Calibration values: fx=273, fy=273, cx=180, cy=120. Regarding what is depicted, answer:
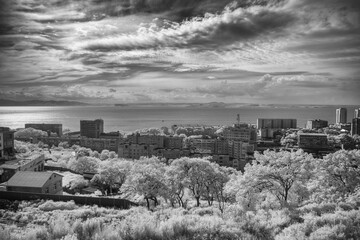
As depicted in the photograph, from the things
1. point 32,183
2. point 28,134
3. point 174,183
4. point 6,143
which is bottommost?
point 28,134

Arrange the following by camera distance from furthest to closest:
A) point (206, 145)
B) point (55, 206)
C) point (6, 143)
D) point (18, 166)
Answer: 1. point (206, 145)
2. point (6, 143)
3. point (18, 166)
4. point (55, 206)

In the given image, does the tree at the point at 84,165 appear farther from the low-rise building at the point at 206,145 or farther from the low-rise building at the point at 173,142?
the low-rise building at the point at 173,142

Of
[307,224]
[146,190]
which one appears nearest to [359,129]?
[146,190]

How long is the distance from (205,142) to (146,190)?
2394 inches

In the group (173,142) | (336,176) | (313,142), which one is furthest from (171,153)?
(336,176)

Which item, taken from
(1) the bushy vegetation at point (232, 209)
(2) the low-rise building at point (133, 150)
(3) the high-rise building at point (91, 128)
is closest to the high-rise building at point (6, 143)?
(1) the bushy vegetation at point (232, 209)

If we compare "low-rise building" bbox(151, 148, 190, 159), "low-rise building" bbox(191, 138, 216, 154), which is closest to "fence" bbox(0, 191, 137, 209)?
"low-rise building" bbox(151, 148, 190, 159)

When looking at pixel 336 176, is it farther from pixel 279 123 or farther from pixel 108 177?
pixel 279 123

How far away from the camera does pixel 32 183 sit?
745 inches

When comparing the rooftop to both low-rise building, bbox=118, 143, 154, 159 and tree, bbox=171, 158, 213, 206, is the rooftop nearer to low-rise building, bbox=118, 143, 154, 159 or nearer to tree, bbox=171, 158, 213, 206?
tree, bbox=171, 158, 213, 206

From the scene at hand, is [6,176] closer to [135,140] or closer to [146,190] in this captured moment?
[146,190]

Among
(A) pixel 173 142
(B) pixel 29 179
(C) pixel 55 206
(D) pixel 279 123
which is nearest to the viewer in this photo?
(C) pixel 55 206

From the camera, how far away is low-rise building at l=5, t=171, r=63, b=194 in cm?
1852

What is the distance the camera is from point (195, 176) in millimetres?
21797
